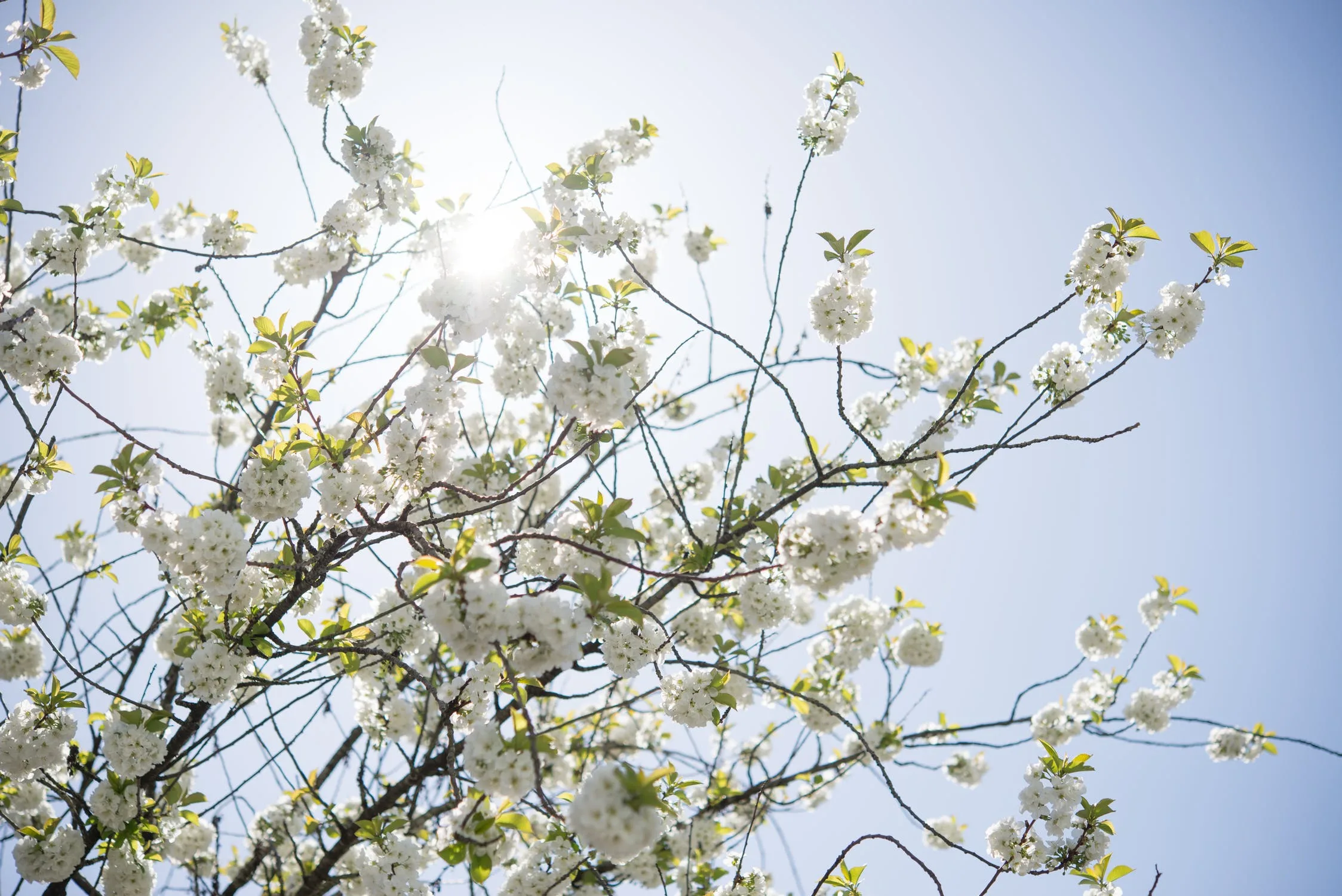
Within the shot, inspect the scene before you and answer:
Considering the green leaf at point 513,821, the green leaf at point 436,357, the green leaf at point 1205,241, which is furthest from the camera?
the green leaf at point 1205,241

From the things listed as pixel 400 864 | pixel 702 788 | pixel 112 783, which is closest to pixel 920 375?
pixel 702 788

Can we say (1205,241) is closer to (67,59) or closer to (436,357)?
(436,357)

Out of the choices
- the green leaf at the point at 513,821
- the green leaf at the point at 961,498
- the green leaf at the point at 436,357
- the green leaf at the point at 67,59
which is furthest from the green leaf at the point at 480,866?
the green leaf at the point at 67,59

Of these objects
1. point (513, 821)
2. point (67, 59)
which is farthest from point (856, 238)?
point (67, 59)

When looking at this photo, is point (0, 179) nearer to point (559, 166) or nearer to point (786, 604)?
point (559, 166)

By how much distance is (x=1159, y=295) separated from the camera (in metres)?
3.53

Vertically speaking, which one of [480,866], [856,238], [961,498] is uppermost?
[856,238]

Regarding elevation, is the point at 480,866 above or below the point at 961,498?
below

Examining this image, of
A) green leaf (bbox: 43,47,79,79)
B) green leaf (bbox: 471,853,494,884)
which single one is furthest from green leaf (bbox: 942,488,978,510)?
green leaf (bbox: 43,47,79,79)

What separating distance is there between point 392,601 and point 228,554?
1.86 metres

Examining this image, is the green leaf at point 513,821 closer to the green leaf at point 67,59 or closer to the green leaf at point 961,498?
the green leaf at point 961,498

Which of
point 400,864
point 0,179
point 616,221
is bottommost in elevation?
point 400,864

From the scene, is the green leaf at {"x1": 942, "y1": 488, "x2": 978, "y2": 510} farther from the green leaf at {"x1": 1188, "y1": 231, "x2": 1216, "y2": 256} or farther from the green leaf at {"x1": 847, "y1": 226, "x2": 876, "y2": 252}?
the green leaf at {"x1": 1188, "y1": 231, "x2": 1216, "y2": 256}

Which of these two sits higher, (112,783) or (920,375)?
(920,375)
